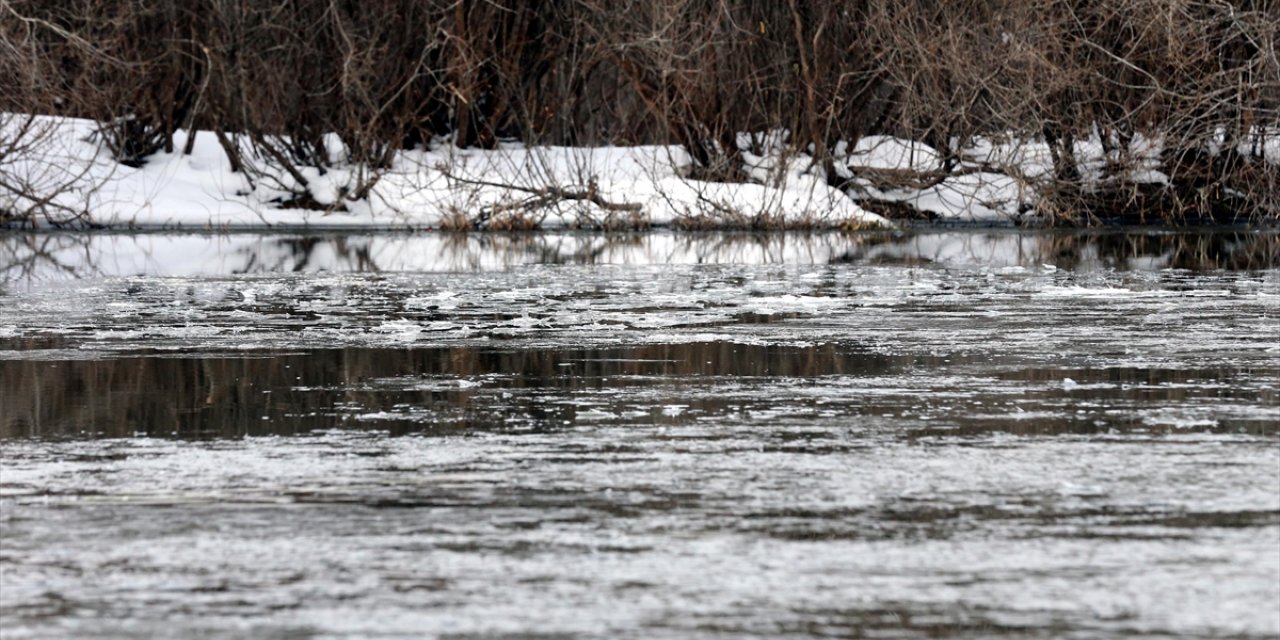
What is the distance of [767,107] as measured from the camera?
26828 millimetres

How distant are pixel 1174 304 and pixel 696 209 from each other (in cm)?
1281

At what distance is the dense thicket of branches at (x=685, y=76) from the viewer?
22.9 meters

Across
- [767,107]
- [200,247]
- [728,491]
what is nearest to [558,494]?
[728,491]

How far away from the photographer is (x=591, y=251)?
64.8ft

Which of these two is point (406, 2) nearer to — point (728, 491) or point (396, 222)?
point (396, 222)

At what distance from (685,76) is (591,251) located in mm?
6500

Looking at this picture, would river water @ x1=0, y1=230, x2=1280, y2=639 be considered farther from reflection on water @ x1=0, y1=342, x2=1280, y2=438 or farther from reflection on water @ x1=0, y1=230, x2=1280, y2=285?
reflection on water @ x1=0, y1=230, x2=1280, y2=285

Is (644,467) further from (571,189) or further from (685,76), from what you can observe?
(685,76)

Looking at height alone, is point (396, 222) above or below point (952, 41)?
below

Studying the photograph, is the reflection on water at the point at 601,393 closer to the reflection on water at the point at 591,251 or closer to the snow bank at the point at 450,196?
the reflection on water at the point at 591,251

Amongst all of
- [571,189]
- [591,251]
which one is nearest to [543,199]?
[571,189]

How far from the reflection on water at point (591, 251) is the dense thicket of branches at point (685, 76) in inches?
70.2

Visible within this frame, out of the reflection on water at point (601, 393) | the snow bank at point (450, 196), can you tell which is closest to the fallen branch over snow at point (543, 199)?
the snow bank at point (450, 196)

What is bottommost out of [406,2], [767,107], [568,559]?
[568,559]
